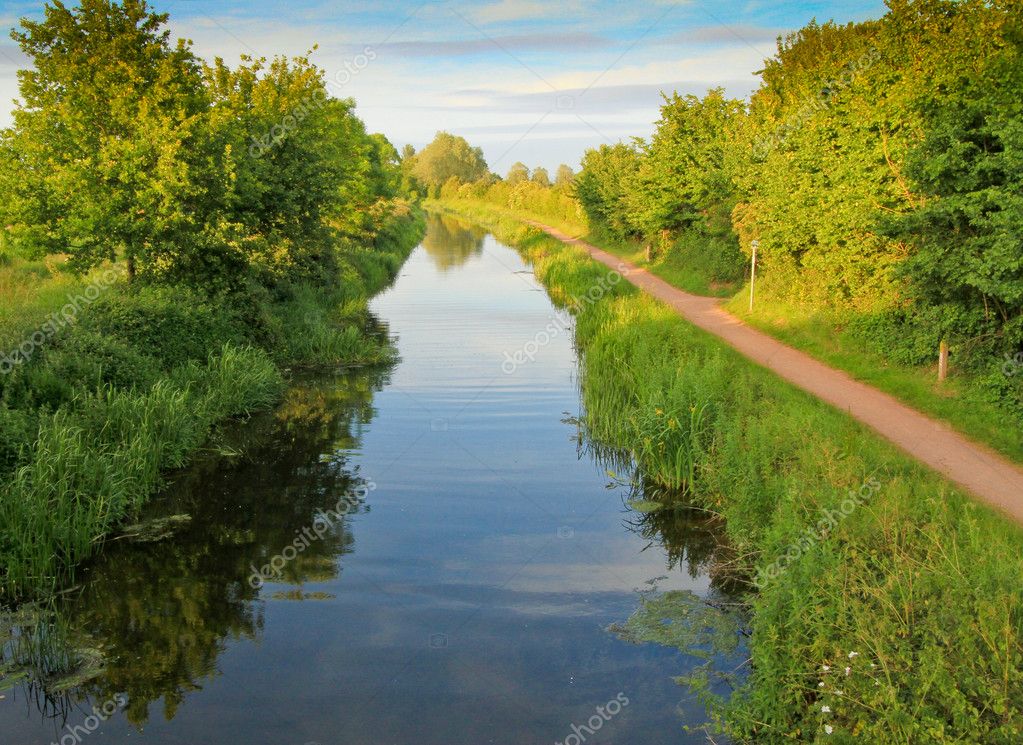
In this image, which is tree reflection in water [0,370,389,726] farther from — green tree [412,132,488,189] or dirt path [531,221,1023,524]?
green tree [412,132,488,189]

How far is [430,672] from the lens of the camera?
7.97 metres

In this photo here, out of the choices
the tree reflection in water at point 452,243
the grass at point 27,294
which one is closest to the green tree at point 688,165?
the tree reflection in water at point 452,243

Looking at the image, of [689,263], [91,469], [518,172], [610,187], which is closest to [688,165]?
[689,263]

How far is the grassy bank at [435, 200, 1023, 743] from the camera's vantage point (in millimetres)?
5852

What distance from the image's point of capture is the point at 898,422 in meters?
12.9

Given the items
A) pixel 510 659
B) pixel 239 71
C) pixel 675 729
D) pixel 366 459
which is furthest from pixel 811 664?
pixel 239 71

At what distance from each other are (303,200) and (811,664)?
1741 centimetres

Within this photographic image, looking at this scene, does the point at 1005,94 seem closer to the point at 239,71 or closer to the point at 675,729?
the point at 675,729

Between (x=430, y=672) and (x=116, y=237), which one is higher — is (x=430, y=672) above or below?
below

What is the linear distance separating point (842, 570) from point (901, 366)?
9.57 meters

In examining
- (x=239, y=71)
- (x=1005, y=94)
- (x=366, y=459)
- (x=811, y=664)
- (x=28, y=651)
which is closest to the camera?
(x=811, y=664)

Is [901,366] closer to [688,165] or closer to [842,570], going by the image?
[842,570]

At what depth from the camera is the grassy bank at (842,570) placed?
19.2 ft

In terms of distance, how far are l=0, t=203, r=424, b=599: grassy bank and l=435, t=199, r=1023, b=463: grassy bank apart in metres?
10.1
